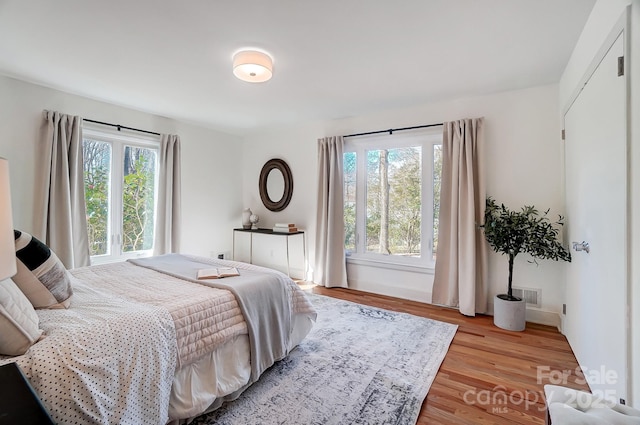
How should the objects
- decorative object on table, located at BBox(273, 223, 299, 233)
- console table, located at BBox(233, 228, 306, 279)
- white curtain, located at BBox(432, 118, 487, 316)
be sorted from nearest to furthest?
white curtain, located at BBox(432, 118, 487, 316) → decorative object on table, located at BBox(273, 223, 299, 233) → console table, located at BBox(233, 228, 306, 279)

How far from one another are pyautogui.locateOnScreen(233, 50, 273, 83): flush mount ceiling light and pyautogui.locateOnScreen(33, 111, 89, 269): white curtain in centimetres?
223

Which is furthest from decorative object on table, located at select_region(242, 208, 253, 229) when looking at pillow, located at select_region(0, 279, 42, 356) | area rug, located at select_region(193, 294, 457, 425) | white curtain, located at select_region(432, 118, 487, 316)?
pillow, located at select_region(0, 279, 42, 356)

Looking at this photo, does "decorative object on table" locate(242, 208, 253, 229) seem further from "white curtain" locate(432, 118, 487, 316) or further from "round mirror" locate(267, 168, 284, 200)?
"white curtain" locate(432, 118, 487, 316)

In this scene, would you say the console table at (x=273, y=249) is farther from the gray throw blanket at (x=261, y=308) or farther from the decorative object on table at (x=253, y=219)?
the gray throw blanket at (x=261, y=308)

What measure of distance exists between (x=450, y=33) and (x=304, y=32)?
1.04 metres

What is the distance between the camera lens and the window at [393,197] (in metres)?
3.57

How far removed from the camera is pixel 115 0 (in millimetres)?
1717

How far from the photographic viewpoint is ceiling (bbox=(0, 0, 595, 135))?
5.89ft

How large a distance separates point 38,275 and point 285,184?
137 inches

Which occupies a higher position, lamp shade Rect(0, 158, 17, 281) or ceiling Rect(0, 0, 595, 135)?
ceiling Rect(0, 0, 595, 135)

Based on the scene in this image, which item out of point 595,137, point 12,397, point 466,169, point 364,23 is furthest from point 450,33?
point 12,397

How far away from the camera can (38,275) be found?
4.70 feet

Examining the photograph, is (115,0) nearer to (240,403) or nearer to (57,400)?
(57,400)

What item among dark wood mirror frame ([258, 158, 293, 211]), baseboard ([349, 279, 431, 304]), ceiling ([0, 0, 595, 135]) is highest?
ceiling ([0, 0, 595, 135])
